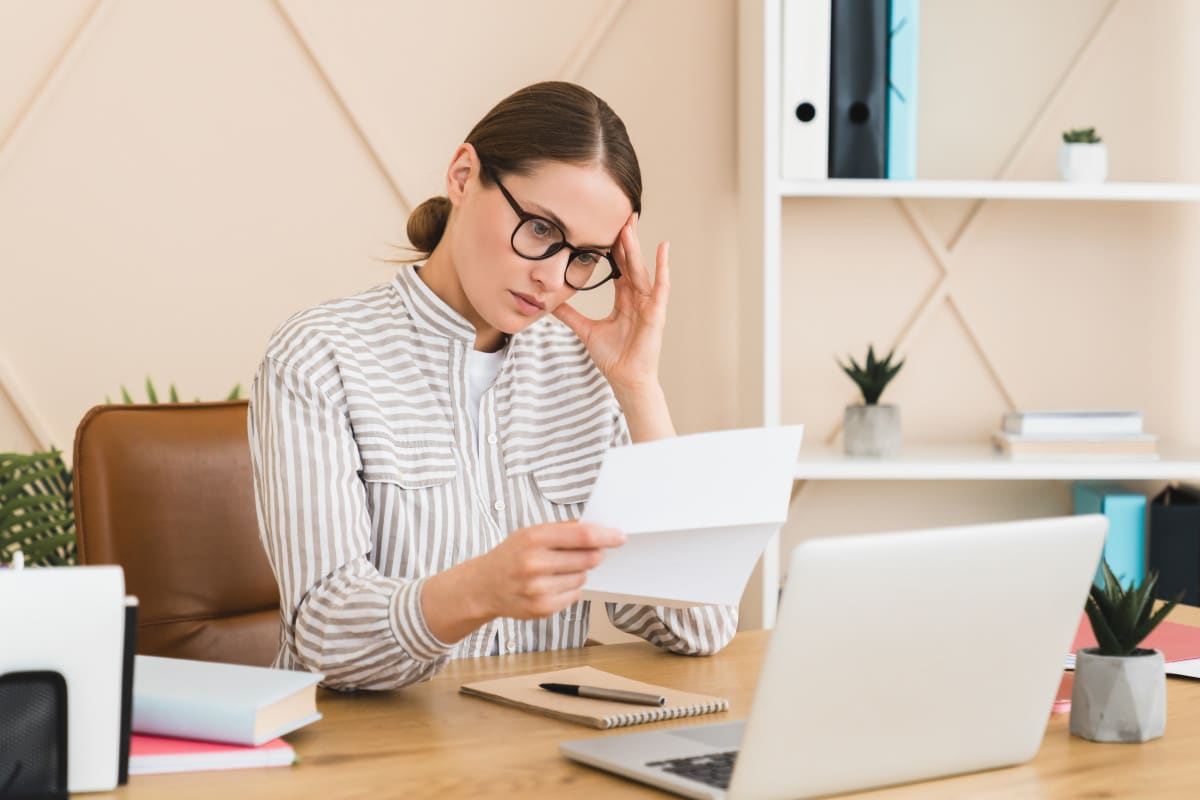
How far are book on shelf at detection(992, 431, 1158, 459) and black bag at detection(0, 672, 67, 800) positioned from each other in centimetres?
190

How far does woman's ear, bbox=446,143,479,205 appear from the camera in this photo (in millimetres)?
1438

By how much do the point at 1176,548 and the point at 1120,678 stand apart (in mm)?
1549

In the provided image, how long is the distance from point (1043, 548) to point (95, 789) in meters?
0.64

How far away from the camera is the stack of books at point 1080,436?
243 cm

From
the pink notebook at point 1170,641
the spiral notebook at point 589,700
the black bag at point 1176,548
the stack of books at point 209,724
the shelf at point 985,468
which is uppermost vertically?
the shelf at point 985,468

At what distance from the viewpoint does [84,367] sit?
2369 millimetres

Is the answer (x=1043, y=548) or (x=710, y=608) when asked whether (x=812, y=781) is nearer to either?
(x=1043, y=548)

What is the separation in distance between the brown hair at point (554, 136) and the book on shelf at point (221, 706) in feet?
1.98

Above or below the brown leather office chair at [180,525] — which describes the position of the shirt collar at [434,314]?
above

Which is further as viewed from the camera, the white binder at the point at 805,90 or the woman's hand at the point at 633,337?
the white binder at the point at 805,90

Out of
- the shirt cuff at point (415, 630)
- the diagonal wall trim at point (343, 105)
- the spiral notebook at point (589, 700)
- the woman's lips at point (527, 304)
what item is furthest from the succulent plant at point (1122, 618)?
the diagonal wall trim at point (343, 105)

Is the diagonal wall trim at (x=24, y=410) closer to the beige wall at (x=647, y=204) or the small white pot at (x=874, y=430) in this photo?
the beige wall at (x=647, y=204)

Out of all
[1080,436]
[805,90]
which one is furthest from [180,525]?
[1080,436]

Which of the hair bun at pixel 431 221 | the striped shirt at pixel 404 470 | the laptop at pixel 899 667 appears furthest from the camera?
the hair bun at pixel 431 221
